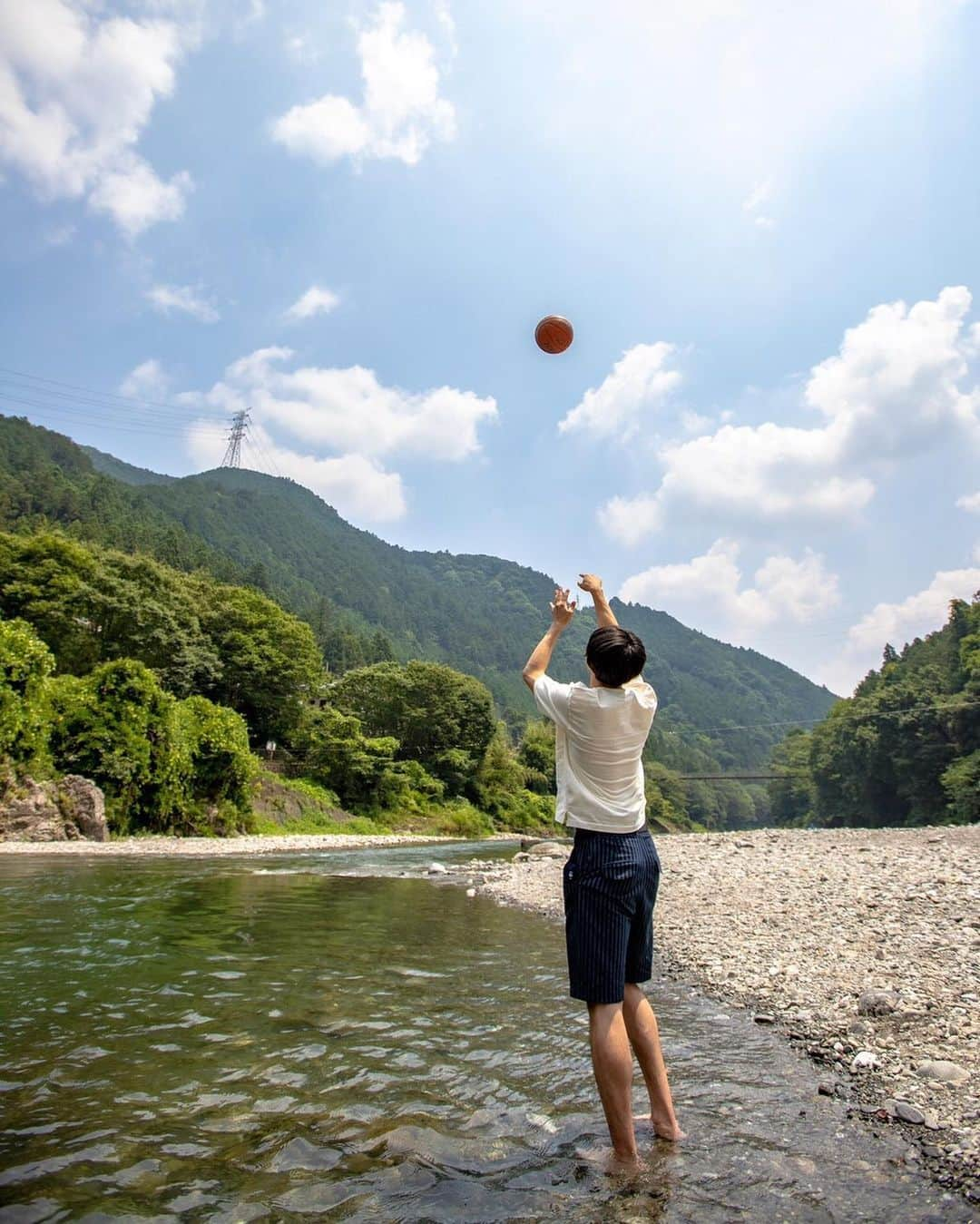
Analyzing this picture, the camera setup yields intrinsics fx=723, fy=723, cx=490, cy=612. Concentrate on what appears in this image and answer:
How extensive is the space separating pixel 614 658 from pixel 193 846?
94.1 feet

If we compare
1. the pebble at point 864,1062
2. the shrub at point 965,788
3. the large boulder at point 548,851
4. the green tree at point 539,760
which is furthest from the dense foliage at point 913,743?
the pebble at point 864,1062

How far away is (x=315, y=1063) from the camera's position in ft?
16.5

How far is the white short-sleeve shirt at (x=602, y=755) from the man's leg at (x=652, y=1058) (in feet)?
3.14

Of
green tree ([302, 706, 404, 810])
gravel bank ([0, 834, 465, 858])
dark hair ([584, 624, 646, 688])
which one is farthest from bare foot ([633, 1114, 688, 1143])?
green tree ([302, 706, 404, 810])

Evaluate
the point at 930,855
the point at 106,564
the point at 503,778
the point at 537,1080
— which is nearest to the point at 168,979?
the point at 537,1080

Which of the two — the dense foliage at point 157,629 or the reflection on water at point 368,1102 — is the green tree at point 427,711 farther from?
the reflection on water at point 368,1102

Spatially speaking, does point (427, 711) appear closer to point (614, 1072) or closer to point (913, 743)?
point (913, 743)

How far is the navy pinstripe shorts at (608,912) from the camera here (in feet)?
12.2

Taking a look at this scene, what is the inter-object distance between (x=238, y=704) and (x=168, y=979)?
57330mm

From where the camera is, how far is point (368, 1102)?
4.41 metres

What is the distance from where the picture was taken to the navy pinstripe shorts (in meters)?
3.71

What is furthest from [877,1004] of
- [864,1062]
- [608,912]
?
[608,912]

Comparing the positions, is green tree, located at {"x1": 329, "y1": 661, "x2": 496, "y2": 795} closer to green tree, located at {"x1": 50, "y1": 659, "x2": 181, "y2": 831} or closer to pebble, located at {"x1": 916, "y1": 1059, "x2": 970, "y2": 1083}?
green tree, located at {"x1": 50, "y1": 659, "x2": 181, "y2": 831}

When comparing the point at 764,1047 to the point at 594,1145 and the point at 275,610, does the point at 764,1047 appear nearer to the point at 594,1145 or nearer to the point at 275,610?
the point at 594,1145
